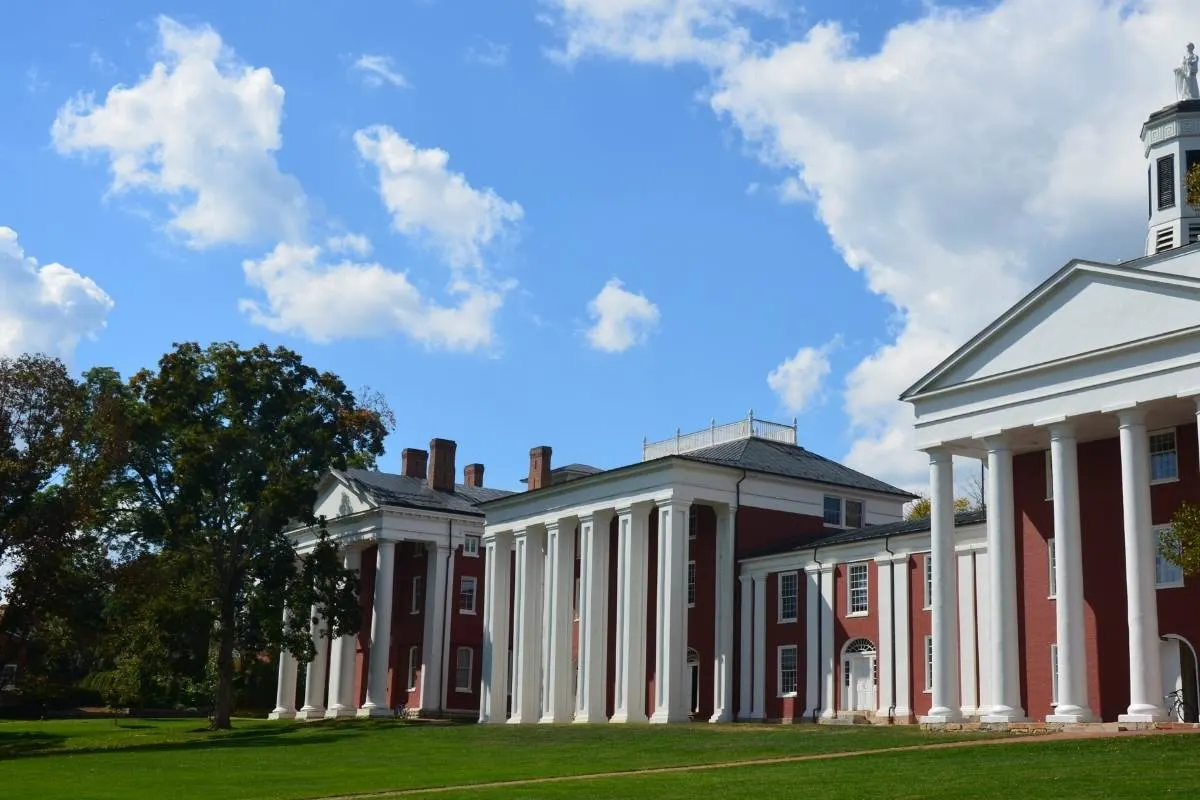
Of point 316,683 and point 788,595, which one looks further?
point 316,683

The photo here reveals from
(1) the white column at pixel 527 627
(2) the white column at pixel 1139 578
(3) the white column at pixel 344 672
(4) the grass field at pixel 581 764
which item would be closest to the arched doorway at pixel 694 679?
(4) the grass field at pixel 581 764

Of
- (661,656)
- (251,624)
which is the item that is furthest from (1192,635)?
A: (251,624)

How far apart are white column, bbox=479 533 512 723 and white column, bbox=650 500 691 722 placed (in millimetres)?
10055

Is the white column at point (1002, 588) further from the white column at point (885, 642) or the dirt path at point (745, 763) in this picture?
the white column at point (885, 642)

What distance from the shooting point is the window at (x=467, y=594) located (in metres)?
67.2

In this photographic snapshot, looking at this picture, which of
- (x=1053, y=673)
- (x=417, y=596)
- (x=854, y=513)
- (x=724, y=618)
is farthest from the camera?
(x=417, y=596)

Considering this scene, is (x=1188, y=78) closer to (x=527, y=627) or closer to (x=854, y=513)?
(x=854, y=513)

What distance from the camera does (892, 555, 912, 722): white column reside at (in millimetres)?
45281

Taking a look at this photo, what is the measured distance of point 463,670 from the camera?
6700 cm

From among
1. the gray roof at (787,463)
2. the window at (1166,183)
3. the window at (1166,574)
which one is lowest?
the window at (1166,574)

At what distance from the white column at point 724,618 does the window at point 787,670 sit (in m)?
1.87

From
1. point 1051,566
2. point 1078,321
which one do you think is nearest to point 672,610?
point 1051,566

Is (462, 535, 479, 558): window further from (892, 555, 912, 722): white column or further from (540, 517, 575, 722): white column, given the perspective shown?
(892, 555, 912, 722): white column

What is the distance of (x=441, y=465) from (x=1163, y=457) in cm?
3944
